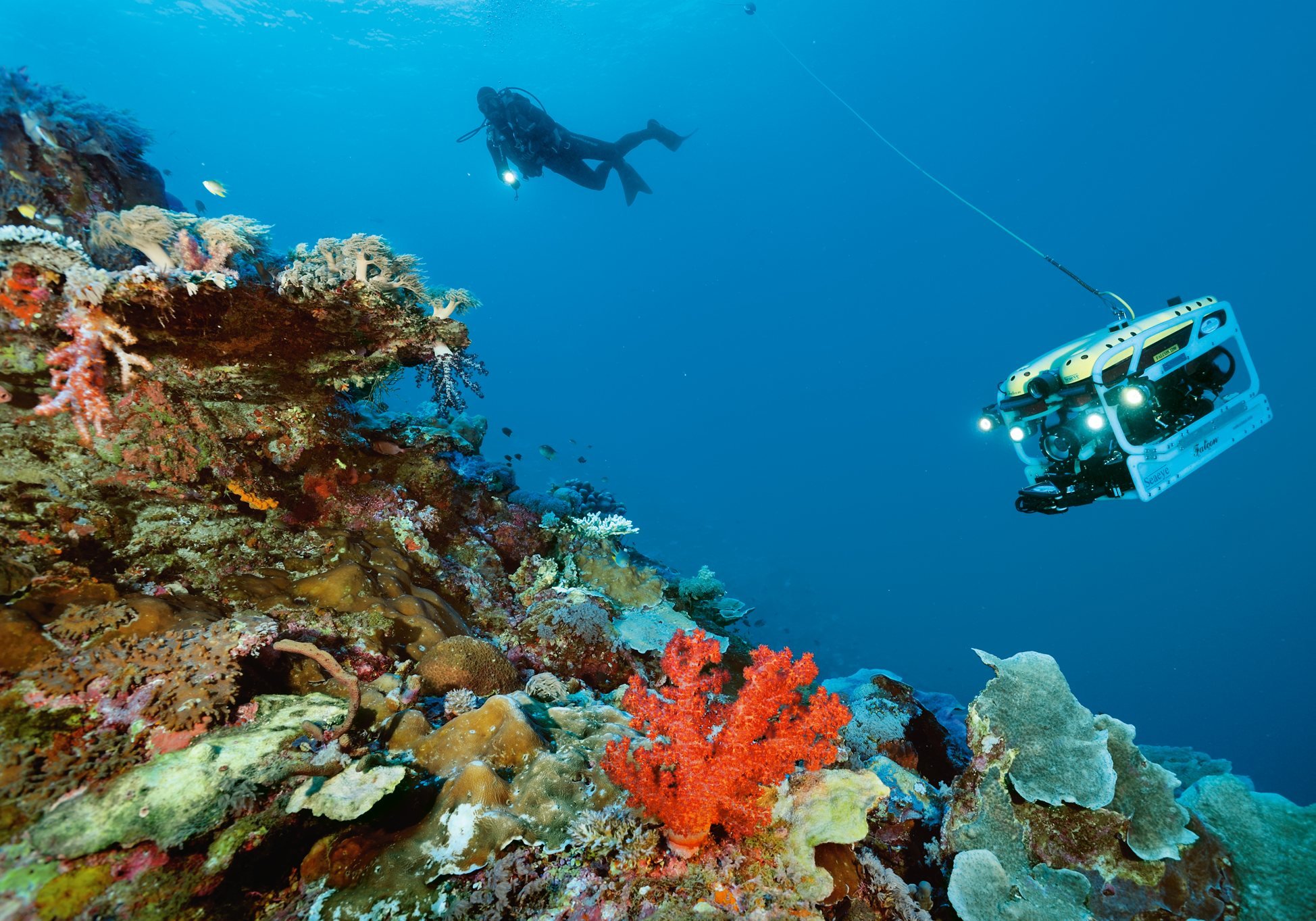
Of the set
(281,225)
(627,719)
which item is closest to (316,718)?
(627,719)

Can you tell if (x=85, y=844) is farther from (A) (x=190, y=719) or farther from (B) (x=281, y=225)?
(B) (x=281, y=225)

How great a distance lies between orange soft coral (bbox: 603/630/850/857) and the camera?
259cm

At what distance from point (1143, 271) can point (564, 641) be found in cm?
14104

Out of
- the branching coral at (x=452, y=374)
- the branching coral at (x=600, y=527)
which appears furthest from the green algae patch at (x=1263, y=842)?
the branching coral at (x=452, y=374)

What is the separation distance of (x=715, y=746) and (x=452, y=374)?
13.9ft

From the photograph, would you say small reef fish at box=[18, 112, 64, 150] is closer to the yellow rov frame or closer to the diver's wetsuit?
the yellow rov frame

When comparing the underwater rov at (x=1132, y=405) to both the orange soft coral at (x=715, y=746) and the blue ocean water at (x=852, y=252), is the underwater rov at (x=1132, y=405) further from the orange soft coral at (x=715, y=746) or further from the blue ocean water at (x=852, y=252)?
the blue ocean water at (x=852, y=252)

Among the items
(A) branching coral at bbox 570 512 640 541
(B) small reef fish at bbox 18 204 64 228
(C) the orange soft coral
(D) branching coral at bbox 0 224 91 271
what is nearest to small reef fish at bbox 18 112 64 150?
(B) small reef fish at bbox 18 204 64 228

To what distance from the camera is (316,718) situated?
3.12 m

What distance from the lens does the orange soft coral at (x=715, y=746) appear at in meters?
2.59

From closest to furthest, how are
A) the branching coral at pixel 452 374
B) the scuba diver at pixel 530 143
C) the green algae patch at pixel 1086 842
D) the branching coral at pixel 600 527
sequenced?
1. the green algae patch at pixel 1086 842
2. the branching coral at pixel 452 374
3. the branching coral at pixel 600 527
4. the scuba diver at pixel 530 143

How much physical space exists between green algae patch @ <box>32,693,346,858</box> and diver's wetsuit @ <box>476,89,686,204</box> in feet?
45.8

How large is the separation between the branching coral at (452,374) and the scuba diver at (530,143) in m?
9.63

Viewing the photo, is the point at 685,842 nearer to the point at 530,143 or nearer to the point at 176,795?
the point at 176,795
